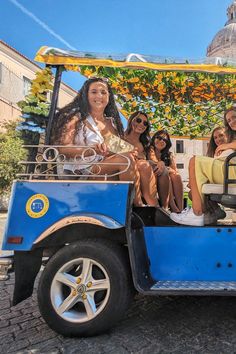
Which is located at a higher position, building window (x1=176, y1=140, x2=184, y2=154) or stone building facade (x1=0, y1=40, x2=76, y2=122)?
stone building facade (x1=0, y1=40, x2=76, y2=122)

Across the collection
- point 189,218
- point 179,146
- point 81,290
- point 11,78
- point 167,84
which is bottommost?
point 81,290

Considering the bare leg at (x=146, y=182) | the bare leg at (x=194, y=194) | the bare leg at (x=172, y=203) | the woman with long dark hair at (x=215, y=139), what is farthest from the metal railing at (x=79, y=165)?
the woman with long dark hair at (x=215, y=139)

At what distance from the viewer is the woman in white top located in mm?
3703

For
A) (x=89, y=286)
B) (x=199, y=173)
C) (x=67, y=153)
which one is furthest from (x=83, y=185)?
(x=199, y=173)

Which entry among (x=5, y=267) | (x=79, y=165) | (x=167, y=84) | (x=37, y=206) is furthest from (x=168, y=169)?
(x=5, y=267)

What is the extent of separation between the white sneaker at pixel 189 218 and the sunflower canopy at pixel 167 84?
1.39 metres

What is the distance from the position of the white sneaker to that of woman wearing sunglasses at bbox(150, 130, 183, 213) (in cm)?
93

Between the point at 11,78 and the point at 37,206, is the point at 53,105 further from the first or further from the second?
the point at 11,78

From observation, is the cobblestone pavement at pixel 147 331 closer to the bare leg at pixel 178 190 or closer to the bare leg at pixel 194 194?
the bare leg at pixel 194 194

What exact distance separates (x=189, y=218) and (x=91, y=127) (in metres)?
1.44

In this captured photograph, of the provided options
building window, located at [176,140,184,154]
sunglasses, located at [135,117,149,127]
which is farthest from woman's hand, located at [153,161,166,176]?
building window, located at [176,140,184,154]

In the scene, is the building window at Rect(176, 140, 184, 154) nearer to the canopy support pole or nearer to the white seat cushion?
the white seat cushion

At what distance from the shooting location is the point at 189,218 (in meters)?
3.49

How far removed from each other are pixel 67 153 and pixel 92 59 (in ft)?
3.21
